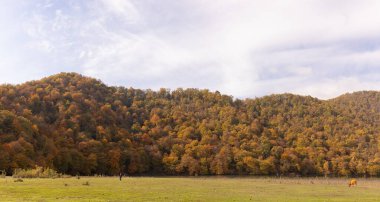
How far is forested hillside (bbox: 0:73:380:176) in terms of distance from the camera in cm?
10331

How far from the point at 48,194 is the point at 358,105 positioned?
162469 millimetres

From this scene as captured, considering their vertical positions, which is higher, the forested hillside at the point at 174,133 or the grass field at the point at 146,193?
the forested hillside at the point at 174,133

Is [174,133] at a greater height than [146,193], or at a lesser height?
greater

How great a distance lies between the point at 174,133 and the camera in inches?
5605

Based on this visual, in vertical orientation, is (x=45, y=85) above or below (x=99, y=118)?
above

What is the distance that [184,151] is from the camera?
12962cm

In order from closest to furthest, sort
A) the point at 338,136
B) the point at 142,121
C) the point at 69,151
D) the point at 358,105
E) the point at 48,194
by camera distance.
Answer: the point at 48,194, the point at 69,151, the point at 338,136, the point at 142,121, the point at 358,105

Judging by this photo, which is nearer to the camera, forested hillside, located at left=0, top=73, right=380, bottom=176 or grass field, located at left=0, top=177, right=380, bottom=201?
grass field, located at left=0, top=177, right=380, bottom=201

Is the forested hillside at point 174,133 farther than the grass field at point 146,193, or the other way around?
the forested hillside at point 174,133

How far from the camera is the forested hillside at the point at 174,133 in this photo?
103 meters

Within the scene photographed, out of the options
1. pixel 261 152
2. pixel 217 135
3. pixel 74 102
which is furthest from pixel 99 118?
pixel 261 152

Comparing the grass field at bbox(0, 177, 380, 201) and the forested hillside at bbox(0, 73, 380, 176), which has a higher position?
the forested hillside at bbox(0, 73, 380, 176)

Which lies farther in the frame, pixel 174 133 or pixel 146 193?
pixel 174 133

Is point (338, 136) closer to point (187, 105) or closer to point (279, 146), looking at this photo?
point (279, 146)
